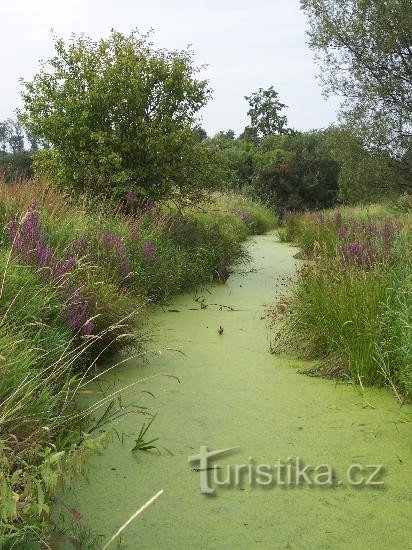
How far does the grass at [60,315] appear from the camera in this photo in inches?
77.7

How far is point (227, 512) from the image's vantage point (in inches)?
81.2

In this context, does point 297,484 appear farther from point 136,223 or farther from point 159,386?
point 136,223

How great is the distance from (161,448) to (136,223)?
435 centimetres

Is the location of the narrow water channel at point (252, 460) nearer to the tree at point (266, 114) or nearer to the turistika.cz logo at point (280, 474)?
the turistika.cz logo at point (280, 474)

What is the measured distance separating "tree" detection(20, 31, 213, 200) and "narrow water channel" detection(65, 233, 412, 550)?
13.4 feet

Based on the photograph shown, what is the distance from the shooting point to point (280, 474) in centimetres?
233

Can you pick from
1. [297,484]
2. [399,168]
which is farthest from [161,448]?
[399,168]

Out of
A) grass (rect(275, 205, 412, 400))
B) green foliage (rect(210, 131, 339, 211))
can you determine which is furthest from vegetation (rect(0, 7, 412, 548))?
green foliage (rect(210, 131, 339, 211))

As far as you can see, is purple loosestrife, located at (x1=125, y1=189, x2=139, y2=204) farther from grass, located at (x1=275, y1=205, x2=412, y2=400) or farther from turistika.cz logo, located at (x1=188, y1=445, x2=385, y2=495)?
turistika.cz logo, located at (x1=188, y1=445, x2=385, y2=495)

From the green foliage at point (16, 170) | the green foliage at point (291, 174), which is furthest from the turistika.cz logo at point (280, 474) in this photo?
the green foliage at point (291, 174)

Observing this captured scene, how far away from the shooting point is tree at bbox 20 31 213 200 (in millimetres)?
7434

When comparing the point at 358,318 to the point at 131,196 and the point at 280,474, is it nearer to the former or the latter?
the point at 280,474

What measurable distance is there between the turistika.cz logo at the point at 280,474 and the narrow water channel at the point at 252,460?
0.03 ft

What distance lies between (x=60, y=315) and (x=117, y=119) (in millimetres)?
4883
